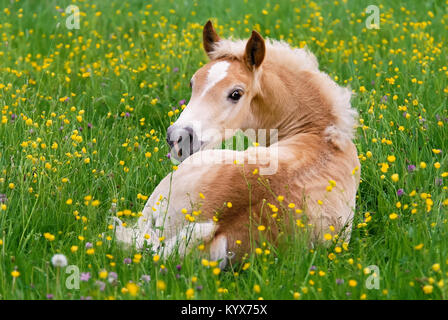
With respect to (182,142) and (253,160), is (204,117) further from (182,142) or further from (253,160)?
(253,160)

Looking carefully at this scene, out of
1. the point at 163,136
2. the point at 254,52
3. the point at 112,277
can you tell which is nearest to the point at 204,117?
the point at 254,52

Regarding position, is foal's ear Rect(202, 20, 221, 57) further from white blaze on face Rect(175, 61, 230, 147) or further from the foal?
white blaze on face Rect(175, 61, 230, 147)

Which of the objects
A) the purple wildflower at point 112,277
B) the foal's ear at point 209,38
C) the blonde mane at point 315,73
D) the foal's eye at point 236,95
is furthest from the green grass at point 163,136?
the foal's ear at point 209,38

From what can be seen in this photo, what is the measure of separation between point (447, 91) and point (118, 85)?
132 inches

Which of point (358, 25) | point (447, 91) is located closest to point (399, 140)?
point (447, 91)

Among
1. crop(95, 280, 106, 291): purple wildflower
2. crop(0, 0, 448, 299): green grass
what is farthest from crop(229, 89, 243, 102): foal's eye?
crop(95, 280, 106, 291): purple wildflower

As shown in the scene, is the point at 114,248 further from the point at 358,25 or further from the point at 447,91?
the point at 358,25

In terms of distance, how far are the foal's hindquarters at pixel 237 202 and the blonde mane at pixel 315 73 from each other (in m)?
0.34

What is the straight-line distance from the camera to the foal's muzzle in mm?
4637

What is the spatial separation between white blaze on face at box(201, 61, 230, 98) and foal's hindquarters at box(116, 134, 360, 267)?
25.5 inches

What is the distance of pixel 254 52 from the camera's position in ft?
16.4

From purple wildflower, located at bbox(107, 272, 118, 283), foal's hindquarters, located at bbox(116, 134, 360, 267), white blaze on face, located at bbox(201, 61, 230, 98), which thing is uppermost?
white blaze on face, located at bbox(201, 61, 230, 98)

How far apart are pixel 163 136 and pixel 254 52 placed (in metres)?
1.58

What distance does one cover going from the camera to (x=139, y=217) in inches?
171
